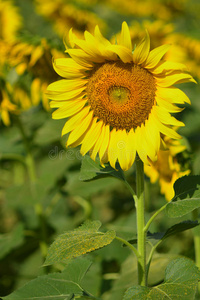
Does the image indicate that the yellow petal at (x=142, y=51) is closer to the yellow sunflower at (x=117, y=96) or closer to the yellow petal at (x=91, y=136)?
the yellow sunflower at (x=117, y=96)

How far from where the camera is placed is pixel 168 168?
1.69 metres

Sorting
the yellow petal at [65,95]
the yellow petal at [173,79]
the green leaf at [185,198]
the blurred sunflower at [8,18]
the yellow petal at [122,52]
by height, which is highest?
the blurred sunflower at [8,18]

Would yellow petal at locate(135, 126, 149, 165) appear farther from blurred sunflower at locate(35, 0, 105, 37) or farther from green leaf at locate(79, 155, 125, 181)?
blurred sunflower at locate(35, 0, 105, 37)

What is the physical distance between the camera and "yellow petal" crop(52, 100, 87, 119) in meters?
1.21

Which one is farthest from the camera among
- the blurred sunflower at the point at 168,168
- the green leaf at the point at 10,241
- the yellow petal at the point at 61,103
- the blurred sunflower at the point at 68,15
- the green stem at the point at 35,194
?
the blurred sunflower at the point at 68,15

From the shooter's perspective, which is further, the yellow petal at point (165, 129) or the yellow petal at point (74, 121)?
the yellow petal at point (74, 121)

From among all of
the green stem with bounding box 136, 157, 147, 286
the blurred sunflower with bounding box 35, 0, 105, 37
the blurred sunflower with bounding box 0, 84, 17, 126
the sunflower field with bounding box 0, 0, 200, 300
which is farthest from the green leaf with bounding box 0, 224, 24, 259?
the blurred sunflower with bounding box 35, 0, 105, 37

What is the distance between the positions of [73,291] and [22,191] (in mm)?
1124

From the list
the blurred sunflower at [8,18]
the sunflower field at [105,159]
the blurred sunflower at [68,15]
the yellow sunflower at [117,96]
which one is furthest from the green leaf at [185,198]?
the blurred sunflower at [8,18]

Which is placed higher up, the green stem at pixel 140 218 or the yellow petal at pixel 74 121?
the yellow petal at pixel 74 121

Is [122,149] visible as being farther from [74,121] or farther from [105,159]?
[74,121]

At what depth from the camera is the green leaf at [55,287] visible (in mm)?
1162

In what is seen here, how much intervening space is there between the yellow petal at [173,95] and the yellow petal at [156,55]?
7 centimetres

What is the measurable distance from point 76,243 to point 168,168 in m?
0.74
